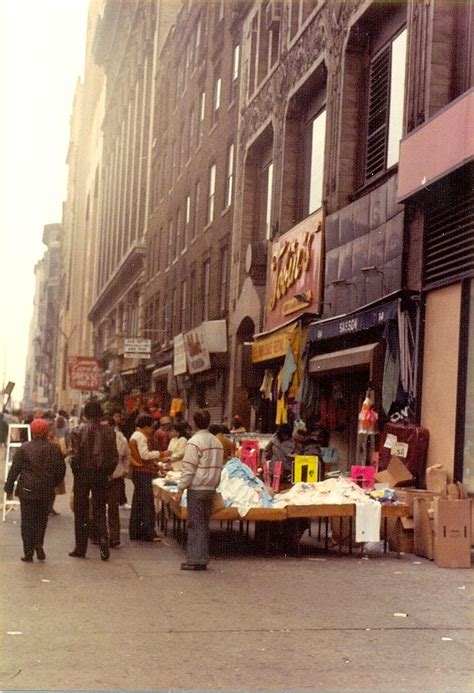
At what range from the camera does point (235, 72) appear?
114 ft

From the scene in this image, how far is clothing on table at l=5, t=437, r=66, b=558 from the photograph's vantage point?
1277 cm

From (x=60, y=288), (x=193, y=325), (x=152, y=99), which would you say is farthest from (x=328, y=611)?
(x=60, y=288)

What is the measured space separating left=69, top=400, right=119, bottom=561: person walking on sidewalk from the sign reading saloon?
364 inches

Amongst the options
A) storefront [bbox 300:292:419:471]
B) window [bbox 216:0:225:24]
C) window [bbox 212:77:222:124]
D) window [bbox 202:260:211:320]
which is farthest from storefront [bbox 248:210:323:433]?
window [bbox 216:0:225:24]

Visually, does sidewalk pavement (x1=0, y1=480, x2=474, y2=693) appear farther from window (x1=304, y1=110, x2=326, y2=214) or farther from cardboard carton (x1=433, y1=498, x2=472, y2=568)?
window (x1=304, y1=110, x2=326, y2=214)

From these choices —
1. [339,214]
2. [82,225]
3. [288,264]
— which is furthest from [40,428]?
[82,225]

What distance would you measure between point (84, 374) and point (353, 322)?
129 ft

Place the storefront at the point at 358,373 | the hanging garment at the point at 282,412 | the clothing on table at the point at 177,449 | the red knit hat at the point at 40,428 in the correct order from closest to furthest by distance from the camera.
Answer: the red knit hat at the point at 40,428
the storefront at the point at 358,373
the clothing on table at the point at 177,449
the hanging garment at the point at 282,412

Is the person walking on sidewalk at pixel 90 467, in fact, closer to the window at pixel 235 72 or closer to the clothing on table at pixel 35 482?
the clothing on table at pixel 35 482

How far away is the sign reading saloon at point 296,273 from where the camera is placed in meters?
22.6

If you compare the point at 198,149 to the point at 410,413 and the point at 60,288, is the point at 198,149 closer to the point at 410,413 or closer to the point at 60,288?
the point at 410,413

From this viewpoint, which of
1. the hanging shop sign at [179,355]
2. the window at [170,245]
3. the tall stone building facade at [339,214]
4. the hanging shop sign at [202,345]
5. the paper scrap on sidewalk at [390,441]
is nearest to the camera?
the paper scrap on sidewalk at [390,441]

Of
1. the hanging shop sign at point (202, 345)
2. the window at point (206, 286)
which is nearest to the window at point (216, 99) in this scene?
the window at point (206, 286)

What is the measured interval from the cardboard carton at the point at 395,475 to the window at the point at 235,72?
20.6 metres
